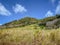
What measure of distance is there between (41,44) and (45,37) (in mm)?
755

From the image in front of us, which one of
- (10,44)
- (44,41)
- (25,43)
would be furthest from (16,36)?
(44,41)

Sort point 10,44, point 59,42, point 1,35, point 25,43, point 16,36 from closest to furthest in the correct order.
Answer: point 59,42, point 25,43, point 10,44, point 16,36, point 1,35

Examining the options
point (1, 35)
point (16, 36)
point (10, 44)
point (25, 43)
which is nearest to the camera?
point (25, 43)

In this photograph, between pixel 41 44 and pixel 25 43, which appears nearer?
pixel 41 44

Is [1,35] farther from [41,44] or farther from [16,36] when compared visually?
[41,44]

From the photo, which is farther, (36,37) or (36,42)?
(36,37)

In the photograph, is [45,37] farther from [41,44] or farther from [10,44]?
[10,44]

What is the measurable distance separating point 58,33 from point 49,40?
728 mm

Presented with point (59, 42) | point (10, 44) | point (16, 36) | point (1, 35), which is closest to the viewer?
point (59, 42)

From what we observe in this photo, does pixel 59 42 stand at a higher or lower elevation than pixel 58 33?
lower

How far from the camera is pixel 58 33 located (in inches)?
317

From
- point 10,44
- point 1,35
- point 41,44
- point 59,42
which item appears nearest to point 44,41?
point 41,44

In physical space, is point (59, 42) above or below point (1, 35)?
below

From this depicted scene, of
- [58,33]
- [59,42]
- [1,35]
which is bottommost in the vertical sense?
[59,42]
